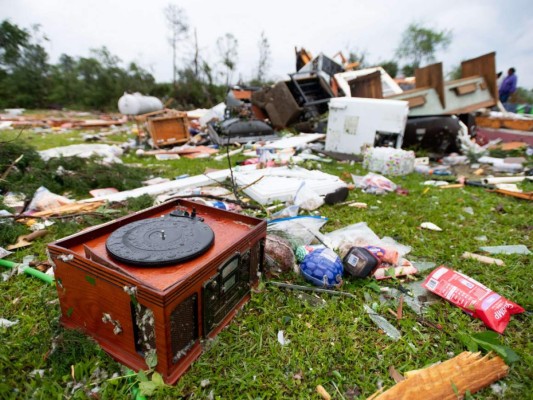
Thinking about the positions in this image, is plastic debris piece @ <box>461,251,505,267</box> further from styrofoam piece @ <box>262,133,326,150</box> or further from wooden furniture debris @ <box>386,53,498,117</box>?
wooden furniture debris @ <box>386,53,498,117</box>

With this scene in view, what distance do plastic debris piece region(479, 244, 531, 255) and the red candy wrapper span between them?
0.86 m

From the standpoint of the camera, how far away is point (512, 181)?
435cm

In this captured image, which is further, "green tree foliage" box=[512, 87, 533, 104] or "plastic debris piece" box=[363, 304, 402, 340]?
"green tree foliage" box=[512, 87, 533, 104]

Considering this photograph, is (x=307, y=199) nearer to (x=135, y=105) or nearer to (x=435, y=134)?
(x=435, y=134)

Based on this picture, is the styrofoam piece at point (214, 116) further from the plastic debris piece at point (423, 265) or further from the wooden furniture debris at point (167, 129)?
the plastic debris piece at point (423, 265)

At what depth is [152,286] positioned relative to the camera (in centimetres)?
114

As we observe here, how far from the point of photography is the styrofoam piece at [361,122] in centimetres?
513

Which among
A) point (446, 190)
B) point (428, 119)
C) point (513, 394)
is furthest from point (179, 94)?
point (513, 394)

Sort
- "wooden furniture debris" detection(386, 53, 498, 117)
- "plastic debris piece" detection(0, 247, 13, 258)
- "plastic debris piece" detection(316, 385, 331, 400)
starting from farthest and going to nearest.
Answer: "wooden furniture debris" detection(386, 53, 498, 117) < "plastic debris piece" detection(0, 247, 13, 258) < "plastic debris piece" detection(316, 385, 331, 400)

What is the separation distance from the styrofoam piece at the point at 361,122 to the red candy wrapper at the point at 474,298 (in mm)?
3809

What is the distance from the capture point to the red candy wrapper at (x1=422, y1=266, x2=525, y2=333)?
1666 mm

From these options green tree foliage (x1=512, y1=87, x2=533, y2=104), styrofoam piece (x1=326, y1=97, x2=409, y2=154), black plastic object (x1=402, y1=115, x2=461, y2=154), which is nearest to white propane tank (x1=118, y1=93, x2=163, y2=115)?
styrofoam piece (x1=326, y1=97, x2=409, y2=154)

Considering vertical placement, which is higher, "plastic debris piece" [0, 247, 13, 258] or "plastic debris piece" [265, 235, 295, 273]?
"plastic debris piece" [265, 235, 295, 273]

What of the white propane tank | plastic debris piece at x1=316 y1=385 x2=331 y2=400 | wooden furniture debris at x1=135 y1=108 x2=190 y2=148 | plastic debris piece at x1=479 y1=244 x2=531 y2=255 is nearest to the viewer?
plastic debris piece at x1=316 y1=385 x2=331 y2=400
